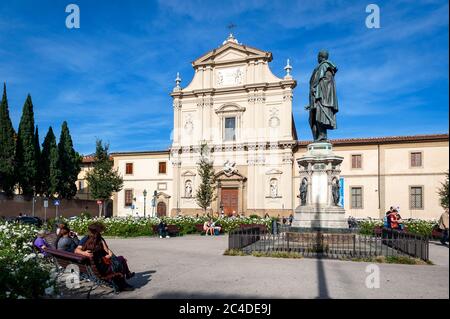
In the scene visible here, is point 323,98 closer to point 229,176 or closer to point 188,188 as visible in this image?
point 229,176

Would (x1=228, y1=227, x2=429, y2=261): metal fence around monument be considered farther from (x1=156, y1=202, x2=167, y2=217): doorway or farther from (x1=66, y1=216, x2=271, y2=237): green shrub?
(x1=156, y1=202, x2=167, y2=217): doorway

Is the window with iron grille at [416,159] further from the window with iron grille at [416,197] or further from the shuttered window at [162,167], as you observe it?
the shuttered window at [162,167]

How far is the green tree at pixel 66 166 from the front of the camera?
4134 centimetres

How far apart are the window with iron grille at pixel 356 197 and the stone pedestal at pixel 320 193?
24.6 m

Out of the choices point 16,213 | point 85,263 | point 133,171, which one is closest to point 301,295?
point 85,263

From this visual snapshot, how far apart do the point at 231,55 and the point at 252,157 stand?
36.2 feet

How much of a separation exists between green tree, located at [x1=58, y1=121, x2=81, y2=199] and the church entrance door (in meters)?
Answer: 17.0

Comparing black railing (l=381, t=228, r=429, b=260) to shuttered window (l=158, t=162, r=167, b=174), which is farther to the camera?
shuttered window (l=158, t=162, r=167, b=174)

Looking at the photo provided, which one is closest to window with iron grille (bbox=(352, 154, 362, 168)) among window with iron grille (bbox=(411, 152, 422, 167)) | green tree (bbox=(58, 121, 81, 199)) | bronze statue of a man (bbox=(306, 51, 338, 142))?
window with iron grille (bbox=(411, 152, 422, 167))

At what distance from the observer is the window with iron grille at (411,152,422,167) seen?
34.4 metres

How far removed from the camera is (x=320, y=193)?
13039mm

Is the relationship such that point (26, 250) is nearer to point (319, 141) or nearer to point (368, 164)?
Answer: point (319, 141)

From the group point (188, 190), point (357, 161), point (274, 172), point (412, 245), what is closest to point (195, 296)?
point (412, 245)
